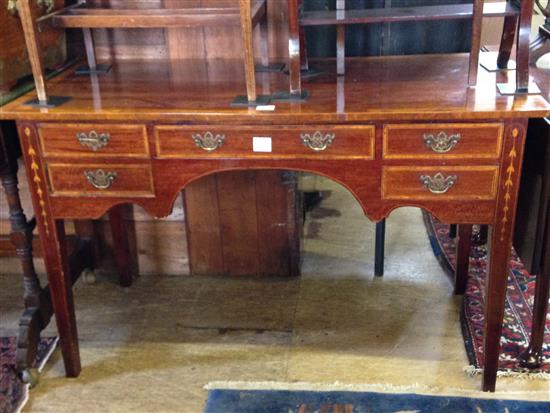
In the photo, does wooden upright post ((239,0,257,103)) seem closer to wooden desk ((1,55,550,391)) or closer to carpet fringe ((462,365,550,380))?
wooden desk ((1,55,550,391))

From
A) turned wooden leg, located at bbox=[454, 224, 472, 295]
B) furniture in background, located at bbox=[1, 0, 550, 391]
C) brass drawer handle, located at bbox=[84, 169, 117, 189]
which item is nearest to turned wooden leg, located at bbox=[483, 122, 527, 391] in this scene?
furniture in background, located at bbox=[1, 0, 550, 391]

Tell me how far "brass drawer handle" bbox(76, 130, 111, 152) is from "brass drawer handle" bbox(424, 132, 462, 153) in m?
0.86

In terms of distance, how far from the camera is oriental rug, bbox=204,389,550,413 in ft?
6.26

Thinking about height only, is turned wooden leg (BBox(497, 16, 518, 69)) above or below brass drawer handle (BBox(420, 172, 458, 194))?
above

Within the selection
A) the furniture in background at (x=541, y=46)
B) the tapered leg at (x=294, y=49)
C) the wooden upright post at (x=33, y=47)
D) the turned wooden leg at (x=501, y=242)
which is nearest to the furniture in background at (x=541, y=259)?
the turned wooden leg at (x=501, y=242)

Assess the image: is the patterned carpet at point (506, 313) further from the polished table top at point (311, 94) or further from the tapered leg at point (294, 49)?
the tapered leg at point (294, 49)

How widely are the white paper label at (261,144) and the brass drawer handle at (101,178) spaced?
0.41 metres

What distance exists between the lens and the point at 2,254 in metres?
2.66

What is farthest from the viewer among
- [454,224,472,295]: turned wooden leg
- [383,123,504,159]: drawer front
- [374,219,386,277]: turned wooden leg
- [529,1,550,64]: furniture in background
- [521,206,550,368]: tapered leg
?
[374,219,386,277]: turned wooden leg

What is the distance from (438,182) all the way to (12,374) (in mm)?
1478

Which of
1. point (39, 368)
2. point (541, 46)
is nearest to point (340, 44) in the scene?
point (541, 46)

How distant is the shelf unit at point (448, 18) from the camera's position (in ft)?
5.69

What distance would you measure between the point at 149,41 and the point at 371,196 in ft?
3.35

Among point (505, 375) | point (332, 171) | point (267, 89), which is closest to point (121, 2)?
point (267, 89)
